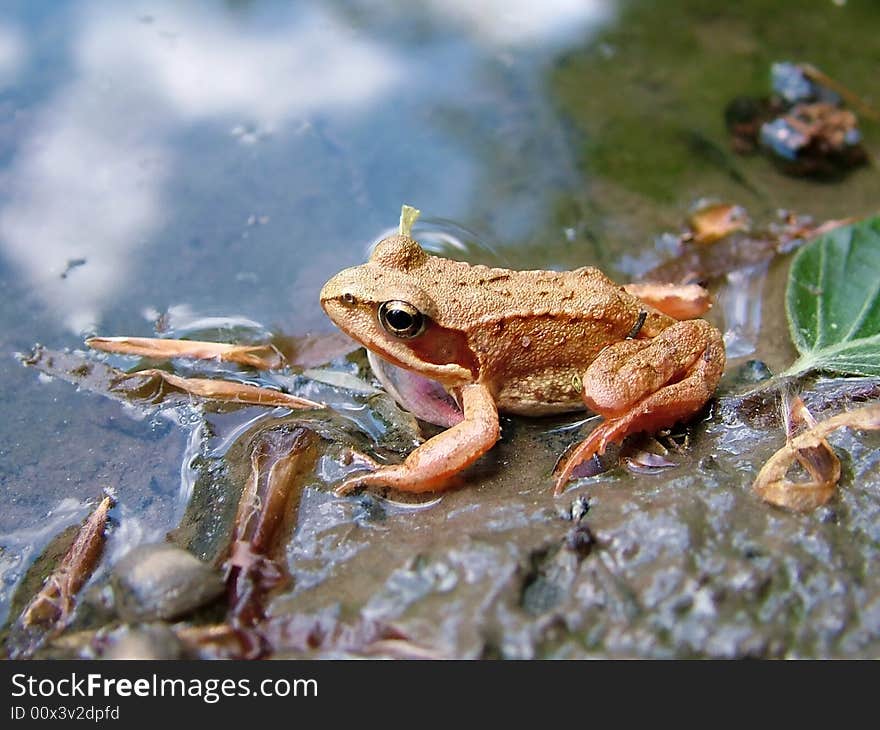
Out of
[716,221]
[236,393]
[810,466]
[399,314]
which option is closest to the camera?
[810,466]

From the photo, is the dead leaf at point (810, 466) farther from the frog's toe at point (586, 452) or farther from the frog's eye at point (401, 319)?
the frog's eye at point (401, 319)

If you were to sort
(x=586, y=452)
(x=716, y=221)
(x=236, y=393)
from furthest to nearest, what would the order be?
1. (x=716, y=221)
2. (x=236, y=393)
3. (x=586, y=452)

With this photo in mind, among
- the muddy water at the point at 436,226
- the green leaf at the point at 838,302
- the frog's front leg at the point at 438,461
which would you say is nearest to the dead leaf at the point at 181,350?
the muddy water at the point at 436,226

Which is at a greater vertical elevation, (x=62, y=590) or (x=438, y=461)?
(x=438, y=461)

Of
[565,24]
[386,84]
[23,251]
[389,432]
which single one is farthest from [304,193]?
[565,24]

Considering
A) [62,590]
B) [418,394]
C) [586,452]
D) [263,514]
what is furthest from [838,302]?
[62,590]

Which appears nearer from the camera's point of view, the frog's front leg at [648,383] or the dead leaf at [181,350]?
the frog's front leg at [648,383]

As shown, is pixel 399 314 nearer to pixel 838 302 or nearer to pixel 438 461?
pixel 438 461

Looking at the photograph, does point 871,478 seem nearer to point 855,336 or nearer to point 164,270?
point 855,336
